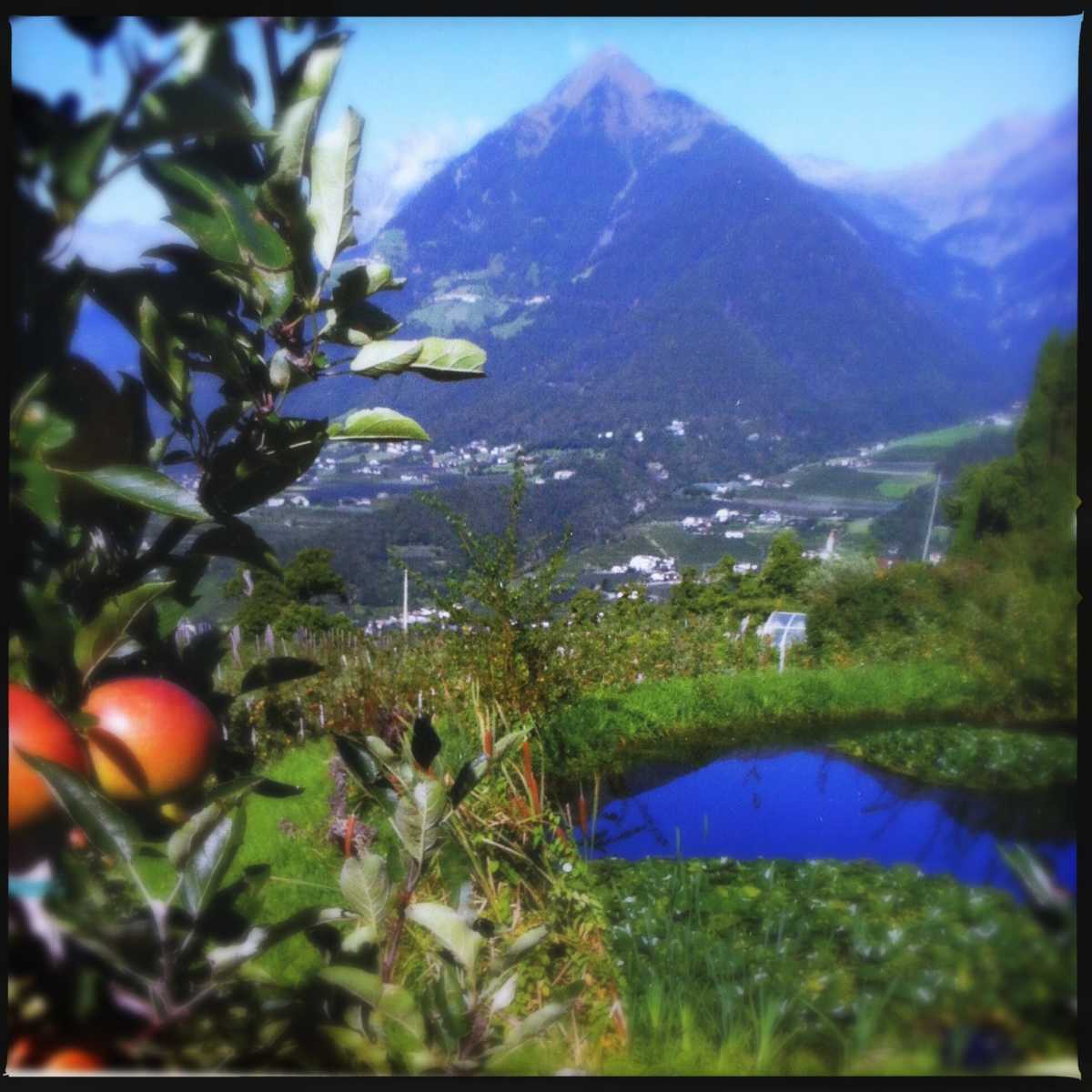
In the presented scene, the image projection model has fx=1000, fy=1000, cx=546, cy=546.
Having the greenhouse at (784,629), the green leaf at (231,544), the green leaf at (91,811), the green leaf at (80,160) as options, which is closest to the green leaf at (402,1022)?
the green leaf at (91,811)

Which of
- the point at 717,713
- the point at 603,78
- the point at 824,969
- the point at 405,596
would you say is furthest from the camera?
the point at 717,713

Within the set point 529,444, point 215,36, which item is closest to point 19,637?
point 215,36

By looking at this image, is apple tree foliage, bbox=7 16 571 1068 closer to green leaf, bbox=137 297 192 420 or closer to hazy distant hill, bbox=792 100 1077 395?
green leaf, bbox=137 297 192 420

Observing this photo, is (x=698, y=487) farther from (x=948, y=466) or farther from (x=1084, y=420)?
(x=1084, y=420)

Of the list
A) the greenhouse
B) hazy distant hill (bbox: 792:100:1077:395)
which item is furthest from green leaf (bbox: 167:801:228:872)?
the greenhouse

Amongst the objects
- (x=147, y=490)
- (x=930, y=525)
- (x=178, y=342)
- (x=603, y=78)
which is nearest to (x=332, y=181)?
(x=178, y=342)

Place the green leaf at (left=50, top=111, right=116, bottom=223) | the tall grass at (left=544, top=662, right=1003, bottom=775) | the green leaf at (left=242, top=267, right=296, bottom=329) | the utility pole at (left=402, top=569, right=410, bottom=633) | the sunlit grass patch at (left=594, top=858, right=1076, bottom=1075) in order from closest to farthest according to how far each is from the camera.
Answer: the green leaf at (left=50, top=111, right=116, bottom=223)
the green leaf at (left=242, top=267, right=296, bottom=329)
the sunlit grass patch at (left=594, top=858, right=1076, bottom=1075)
the utility pole at (left=402, top=569, right=410, bottom=633)
the tall grass at (left=544, top=662, right=1003, bottom=775)

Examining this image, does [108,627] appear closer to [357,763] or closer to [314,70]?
[357,763]
